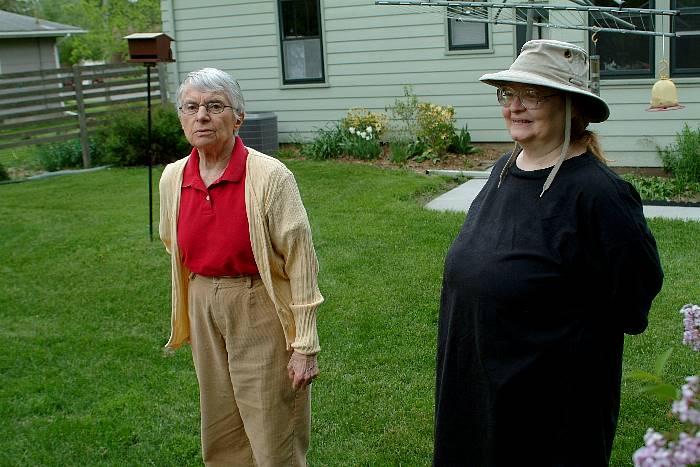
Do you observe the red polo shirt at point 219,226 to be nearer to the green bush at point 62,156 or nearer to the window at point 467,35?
the window at point 467,35

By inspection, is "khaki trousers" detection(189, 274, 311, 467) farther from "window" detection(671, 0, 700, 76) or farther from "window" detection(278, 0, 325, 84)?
"window" detection(278, 0, 325, 84)

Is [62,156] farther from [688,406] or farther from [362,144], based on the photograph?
[688,406]

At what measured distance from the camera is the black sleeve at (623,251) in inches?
103

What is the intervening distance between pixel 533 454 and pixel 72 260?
6550 mm

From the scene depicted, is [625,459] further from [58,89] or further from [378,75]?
[58,89]

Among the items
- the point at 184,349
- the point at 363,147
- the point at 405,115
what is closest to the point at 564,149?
the point at 184,349

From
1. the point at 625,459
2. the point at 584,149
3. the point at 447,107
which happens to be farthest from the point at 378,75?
the point at 584,149

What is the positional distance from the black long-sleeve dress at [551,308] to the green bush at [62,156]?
13.3 m

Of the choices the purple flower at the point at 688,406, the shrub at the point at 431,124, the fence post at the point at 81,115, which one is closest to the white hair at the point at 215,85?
the purple flower at the point at 688,406

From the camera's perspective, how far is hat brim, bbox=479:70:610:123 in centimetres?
274

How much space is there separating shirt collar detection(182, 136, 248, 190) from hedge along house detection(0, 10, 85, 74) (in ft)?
98.6

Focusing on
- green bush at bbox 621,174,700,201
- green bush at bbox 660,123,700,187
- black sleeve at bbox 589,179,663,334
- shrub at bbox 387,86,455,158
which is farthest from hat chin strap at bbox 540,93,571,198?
shrub at bbox 387,86,455,158

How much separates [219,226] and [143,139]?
11223 mm

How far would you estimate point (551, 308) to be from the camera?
2.72 meters
